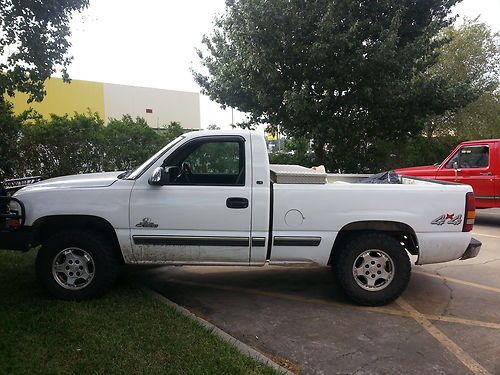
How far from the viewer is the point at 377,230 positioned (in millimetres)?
4762

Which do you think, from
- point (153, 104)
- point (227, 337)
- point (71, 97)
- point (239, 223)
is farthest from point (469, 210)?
point (153, 104)

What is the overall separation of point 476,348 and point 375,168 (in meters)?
11.0

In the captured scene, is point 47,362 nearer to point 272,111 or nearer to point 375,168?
point 272,111

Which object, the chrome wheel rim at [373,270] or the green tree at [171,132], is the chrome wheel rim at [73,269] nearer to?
the chrome wheel rim at [373,270]

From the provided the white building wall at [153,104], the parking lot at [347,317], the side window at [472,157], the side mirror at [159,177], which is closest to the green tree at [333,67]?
the side window at [472,157]

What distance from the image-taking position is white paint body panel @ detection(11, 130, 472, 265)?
4.55 m

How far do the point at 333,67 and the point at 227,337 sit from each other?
28.1ft

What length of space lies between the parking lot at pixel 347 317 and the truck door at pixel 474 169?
3.43m

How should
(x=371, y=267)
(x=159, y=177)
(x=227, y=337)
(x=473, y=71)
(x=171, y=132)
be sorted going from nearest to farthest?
(x=227, y=337) < (x=159, y=177) < (x=371, y=267) < (x=171, y=132) < (x=473, y=71)

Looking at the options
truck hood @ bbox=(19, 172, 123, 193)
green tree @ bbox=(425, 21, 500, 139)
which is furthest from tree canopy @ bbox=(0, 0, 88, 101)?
green tree @ bbox=(425, 21, 500, 139)

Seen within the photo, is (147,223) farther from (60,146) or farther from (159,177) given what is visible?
(60,146)

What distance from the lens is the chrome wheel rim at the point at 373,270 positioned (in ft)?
15.4

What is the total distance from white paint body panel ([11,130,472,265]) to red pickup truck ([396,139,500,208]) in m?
5.40

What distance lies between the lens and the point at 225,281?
565 centimetres
